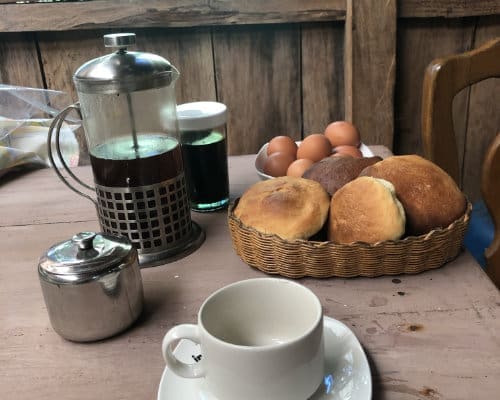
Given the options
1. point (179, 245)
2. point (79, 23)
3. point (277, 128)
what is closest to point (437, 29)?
point (277, 128)

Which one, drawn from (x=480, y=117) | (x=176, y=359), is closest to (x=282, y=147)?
(x=176, y=359)

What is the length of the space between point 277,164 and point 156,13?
2.16 feet

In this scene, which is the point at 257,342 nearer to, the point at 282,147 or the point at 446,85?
the point at 282,147

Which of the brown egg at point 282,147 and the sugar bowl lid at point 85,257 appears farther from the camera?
the brown egg at point 282,147

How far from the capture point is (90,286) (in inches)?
19.2

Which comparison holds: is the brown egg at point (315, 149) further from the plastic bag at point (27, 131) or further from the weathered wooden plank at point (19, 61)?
the weathered wooden plank at point (19, 61)

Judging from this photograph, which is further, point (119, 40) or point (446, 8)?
point (446, 8)

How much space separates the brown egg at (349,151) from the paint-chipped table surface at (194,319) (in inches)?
11.4

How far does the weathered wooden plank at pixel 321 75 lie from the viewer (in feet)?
4.49

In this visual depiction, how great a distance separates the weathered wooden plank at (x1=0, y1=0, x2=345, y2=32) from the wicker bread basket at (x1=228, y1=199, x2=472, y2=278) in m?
0.85

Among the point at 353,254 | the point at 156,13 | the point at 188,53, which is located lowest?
the point at 353,254

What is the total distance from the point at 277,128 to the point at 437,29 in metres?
0.49

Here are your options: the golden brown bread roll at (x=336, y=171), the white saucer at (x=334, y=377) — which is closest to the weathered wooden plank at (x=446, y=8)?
the golden brown bread roll at (x=336, y=171)

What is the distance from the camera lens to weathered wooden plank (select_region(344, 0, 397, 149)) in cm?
129
